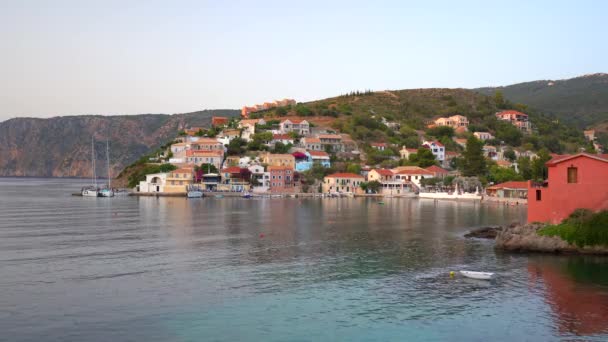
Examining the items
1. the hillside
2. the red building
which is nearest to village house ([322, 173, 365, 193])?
the red building

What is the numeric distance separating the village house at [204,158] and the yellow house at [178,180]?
7.22m

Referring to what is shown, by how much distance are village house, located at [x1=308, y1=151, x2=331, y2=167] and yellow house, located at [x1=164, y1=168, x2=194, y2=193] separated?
23.7m

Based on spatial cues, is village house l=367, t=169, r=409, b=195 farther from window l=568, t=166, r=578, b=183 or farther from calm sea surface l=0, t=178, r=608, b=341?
window l=568, t=166, r=578, b=183

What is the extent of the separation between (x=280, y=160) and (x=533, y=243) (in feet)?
241

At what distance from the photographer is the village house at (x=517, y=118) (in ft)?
491

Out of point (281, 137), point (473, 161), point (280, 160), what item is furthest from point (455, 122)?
point (280, 160)

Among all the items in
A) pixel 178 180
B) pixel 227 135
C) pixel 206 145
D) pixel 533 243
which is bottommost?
pixel 533 243

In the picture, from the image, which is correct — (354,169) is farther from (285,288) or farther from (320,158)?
(285,288)

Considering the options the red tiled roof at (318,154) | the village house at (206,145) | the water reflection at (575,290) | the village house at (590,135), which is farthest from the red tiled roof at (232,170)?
the village house at (590,135)

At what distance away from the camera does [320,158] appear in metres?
110

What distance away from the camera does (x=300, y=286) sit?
1001 inches

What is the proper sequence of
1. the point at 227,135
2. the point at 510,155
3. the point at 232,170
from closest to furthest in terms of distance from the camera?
the point at 232,170, the point at 227,135, the point at 510,155

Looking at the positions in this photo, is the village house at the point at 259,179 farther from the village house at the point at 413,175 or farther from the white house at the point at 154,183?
the village house at the point at 413,175

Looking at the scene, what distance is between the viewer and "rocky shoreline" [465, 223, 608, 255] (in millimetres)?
32312
